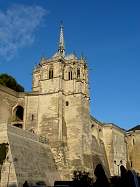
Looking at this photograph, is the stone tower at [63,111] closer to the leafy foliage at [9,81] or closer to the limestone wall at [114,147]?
the leafy foliage at [9,81]

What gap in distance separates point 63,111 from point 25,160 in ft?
34.4

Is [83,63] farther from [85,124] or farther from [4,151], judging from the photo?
[4,151]

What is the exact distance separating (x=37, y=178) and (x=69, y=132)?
Answer: 931 cm

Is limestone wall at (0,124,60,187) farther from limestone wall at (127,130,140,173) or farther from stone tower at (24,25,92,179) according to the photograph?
limestone wall at (127,130,140,173)

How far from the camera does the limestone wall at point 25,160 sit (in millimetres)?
24078

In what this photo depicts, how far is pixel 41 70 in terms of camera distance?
3894 cm

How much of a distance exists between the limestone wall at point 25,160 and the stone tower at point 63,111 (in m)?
2.34

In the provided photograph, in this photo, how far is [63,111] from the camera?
35.8 metres

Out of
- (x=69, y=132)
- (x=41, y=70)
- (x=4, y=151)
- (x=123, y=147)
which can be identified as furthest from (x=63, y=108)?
(x=123, y=147)

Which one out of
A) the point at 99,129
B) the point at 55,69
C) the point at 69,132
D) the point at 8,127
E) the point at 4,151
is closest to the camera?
the point at 4,151

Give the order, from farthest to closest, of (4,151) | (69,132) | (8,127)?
(69,132) → (8,127) → (4,151)

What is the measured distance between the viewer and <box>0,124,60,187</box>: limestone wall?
24.1 m

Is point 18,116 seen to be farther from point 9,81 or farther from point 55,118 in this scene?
point 9,81

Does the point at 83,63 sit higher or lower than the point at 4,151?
higher
